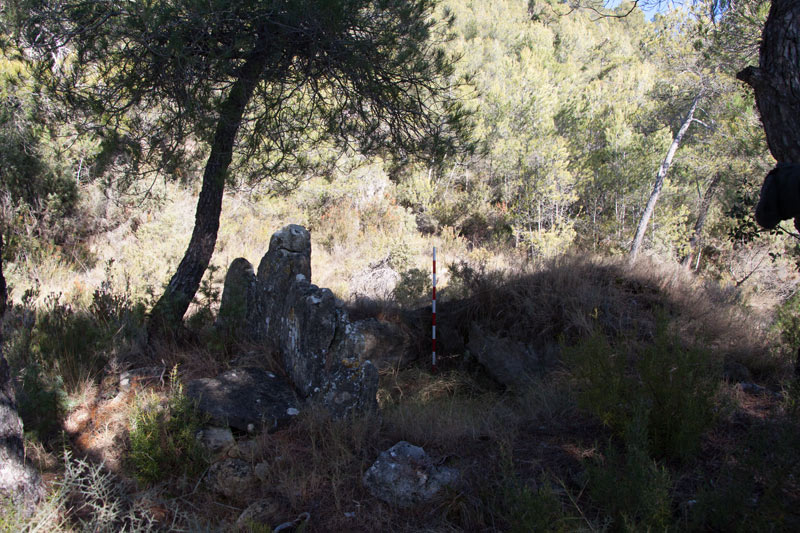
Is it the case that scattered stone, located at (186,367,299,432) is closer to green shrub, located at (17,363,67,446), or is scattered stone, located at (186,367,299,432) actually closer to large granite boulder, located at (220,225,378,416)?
large granite boulder, located at (220,225,378,416)

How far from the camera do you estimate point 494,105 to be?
1841cm

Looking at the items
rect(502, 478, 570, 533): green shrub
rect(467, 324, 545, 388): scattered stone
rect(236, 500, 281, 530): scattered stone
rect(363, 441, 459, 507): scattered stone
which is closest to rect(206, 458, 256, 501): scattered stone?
rect(236, 500, 281, 530): scattered stone

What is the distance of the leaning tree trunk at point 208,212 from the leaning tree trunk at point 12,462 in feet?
9.04

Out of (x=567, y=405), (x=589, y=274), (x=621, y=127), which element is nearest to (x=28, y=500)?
(x=567, y=405)

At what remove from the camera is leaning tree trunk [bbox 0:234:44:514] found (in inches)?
106

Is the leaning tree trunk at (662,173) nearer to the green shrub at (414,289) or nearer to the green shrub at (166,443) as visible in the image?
the green shrub at (414,289)

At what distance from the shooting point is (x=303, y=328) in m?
4.74

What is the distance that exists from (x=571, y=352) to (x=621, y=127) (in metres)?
16.7

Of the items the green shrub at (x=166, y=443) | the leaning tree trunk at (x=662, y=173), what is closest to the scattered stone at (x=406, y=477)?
the green shrub at (x=166, y=443)

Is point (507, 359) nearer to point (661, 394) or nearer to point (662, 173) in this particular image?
point (661, 394)

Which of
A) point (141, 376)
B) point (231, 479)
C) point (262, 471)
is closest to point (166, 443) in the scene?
point (231, 479)

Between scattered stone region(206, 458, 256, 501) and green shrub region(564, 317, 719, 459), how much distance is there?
2.36 meters

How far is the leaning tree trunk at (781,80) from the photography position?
3650 mm

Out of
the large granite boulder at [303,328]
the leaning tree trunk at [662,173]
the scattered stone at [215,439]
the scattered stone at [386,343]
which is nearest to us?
the scattered stone at [215,439]
